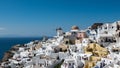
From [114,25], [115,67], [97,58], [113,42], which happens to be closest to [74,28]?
[114,25]

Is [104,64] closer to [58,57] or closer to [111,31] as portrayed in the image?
[58,57]

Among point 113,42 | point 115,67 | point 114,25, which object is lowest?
point 115,67

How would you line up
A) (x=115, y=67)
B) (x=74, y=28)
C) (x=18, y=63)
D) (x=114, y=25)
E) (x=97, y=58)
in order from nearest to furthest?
(x=115, y=67) → (x=97, y=58) → (x=18, y=63) → (x=114, y=25) → (x=74, y=28)

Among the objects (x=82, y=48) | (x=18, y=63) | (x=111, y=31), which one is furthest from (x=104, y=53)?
(x=18, y=63)

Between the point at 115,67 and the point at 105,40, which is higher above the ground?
the point at 105,40

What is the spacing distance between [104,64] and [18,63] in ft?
70.7

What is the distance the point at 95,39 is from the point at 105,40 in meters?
3.65

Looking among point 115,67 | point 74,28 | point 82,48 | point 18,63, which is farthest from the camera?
point 74,28

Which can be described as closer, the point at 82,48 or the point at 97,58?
the point at 97,58

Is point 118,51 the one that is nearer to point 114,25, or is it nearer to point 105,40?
point 105,40

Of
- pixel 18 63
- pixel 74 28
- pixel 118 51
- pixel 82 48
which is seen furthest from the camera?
pixel 74 28

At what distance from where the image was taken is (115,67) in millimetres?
39656

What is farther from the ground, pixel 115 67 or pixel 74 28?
pixel 74 28

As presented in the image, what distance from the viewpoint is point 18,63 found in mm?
58094
